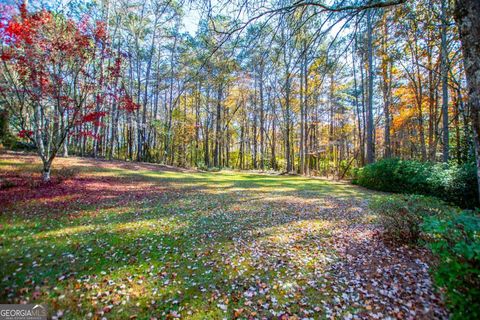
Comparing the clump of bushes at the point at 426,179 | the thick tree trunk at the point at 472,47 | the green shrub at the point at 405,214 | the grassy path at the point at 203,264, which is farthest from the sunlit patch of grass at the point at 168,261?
the clump of bushes at the point at 426,179

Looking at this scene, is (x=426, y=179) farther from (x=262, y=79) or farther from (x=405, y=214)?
(x=262, y=79)

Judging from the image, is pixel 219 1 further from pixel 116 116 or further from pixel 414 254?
pixel 116 116

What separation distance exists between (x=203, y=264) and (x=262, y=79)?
8.87m

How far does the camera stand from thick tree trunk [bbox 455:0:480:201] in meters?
1.95

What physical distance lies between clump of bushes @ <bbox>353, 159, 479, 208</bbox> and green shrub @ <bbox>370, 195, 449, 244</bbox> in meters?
5.08

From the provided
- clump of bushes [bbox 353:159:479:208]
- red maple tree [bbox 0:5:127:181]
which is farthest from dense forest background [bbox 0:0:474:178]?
clump of bushes [bbox 353:159:479:208]

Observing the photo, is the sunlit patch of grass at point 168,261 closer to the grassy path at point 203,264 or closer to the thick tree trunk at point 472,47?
the grassy path at point 203,264

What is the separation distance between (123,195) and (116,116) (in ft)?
43.5

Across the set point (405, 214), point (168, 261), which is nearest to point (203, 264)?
point (168, 261)

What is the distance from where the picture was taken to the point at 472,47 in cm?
197

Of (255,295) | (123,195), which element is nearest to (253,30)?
(255,295)

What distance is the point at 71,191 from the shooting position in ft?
24.5

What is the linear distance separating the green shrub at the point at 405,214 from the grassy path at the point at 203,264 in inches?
11.9

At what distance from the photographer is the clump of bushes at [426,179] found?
7082mm
